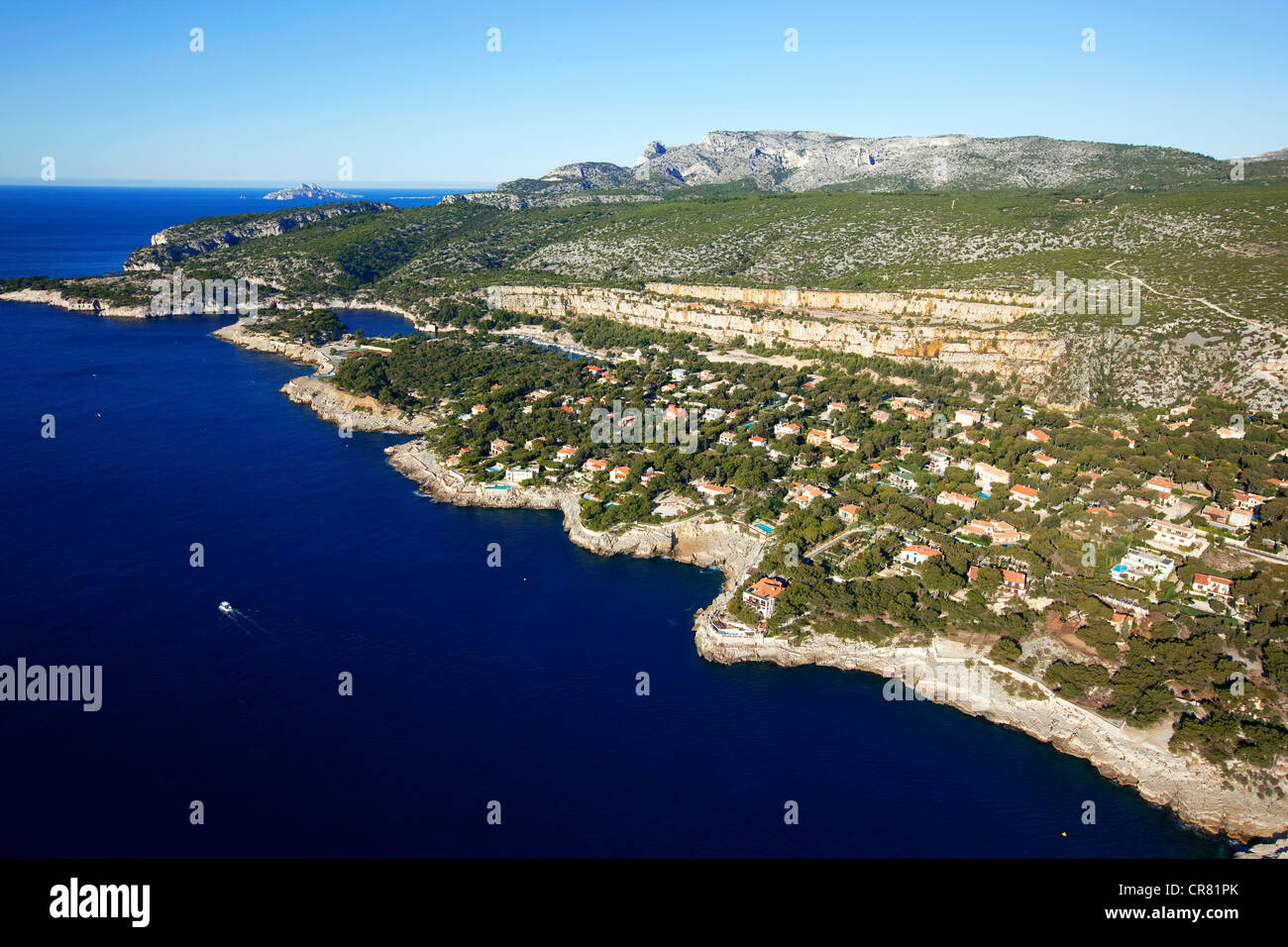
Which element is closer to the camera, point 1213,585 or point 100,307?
point 1213,585

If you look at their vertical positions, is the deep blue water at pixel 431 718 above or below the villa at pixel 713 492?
below

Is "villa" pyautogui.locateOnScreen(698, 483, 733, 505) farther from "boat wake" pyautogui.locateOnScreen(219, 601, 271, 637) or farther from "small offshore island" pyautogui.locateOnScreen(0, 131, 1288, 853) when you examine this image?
"boat wake" pyautogui.locateOnScreen(219, 601, 271, 637)

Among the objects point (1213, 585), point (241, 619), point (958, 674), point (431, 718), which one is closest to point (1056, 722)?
point (958, 674)

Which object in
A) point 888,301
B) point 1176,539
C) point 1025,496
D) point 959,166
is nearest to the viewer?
point 1176,539

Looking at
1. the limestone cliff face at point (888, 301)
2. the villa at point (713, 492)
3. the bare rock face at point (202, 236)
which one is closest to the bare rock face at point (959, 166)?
the bare rock face at point (202, 236)

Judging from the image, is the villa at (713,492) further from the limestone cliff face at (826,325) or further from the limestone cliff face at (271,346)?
the limestone cliff face at (271,346)

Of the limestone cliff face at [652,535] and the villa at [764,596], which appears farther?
the limestone cliff face at [652,535]

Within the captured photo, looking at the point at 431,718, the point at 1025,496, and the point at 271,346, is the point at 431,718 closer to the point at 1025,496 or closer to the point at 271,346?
the point at 1025,496

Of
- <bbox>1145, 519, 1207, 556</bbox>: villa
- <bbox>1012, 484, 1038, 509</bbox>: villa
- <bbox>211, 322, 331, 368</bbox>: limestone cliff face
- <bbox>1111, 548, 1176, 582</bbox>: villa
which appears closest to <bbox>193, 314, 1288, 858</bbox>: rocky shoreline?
<bbox>1111, 548, 1176, 582</bbox>: villa
